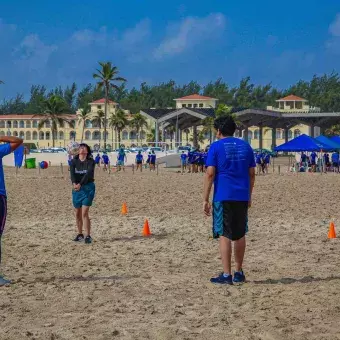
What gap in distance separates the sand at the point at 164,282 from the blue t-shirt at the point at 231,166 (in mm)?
949

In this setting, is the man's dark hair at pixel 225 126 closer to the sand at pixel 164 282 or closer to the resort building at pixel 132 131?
the sand at pixel 164 282

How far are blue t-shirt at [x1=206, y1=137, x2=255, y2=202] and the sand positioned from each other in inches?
37.4

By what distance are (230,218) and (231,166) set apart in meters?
0.53

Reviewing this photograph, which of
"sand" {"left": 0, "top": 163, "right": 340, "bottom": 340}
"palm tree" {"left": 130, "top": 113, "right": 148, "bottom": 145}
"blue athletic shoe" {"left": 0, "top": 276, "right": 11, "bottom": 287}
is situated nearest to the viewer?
"sand" {"left": 0, "top": 163, "right": 340, "bottom": 340}

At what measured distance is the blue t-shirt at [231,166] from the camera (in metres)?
8.77

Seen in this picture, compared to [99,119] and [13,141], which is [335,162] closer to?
[13,141]

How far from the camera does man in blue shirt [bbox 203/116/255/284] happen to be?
8.78 meters

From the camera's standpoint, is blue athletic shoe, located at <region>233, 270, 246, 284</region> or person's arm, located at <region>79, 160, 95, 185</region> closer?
blue athletic shoe, located at <region>233, 270, 246, 284</region>

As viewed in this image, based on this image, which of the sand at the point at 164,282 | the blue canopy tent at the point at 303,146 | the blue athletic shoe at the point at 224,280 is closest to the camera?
the sand at the point at 164,282

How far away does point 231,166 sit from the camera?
8781mm

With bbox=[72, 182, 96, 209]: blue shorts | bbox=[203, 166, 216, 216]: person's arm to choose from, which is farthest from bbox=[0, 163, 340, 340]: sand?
bbox=[203, 166, 216, 216]: person's arm

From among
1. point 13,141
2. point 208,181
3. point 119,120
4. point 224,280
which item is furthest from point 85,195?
point 119,120

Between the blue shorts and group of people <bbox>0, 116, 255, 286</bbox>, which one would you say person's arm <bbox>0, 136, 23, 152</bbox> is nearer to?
group of people <bbox>0, 116, 255, 286</bbox>

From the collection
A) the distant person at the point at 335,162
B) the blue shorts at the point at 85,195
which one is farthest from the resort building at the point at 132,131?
the blue shorts at the point at 85,195
